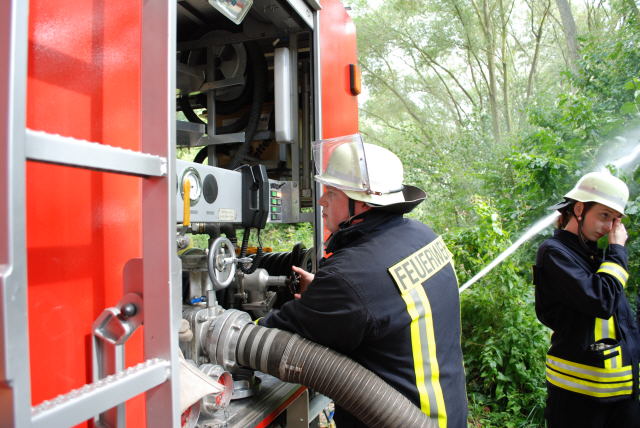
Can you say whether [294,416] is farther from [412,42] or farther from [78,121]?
[412,42]

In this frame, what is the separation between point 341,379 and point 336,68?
2.08m

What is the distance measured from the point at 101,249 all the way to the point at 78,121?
12.7 inches

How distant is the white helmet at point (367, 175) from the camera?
211 centimetres

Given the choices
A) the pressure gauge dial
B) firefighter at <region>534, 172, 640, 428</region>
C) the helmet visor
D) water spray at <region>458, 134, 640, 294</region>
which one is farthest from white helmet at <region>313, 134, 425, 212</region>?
water spray at <region>458, 134, 640, 294</region>

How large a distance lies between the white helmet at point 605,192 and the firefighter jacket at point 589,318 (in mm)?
250

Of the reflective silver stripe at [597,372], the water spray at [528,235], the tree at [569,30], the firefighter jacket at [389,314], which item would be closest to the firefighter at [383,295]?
the firefighter jacket at [389,314]

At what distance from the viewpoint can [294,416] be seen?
97.2 inches

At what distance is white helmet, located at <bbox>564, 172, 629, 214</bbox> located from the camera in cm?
282

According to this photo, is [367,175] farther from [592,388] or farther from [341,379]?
[592,388]

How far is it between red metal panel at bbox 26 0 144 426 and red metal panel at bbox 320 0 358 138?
1.69m

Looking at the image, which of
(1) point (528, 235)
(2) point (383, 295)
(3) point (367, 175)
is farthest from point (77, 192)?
(1) point (528, 235)

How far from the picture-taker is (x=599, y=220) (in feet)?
9.37

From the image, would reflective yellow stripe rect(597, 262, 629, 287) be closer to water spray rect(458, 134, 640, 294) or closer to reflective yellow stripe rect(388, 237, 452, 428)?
reflective yellow stripe rect(388, 237, 452, 428)

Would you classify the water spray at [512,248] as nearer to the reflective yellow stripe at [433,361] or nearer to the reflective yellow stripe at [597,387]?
the reflective yellow stripe at [597,387]
